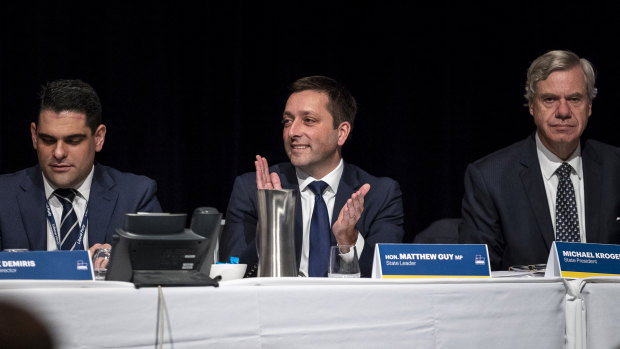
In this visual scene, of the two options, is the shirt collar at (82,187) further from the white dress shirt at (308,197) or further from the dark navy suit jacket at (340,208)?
the white dress shirt at (308,197)

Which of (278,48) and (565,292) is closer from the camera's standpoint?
(565,292)

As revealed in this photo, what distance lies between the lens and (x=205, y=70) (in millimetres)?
3441

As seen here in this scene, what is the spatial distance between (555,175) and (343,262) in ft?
3.92

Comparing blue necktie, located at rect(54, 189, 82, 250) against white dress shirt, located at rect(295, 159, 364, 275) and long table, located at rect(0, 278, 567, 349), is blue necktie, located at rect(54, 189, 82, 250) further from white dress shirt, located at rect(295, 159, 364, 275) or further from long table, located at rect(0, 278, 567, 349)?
long table, located at rect(0, 278, 567, 349)

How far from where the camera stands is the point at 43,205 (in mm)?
2461

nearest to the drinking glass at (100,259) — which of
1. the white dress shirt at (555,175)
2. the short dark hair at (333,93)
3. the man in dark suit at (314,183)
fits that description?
the man in dark suit at (314,183)

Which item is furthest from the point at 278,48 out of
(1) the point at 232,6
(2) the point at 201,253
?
(2) the point at 201,253

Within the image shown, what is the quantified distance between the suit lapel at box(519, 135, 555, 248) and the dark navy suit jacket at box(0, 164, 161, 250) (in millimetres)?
1434

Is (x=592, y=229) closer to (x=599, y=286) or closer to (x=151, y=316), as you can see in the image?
(x=599, y=286)

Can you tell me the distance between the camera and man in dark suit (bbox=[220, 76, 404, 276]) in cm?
243

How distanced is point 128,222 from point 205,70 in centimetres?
210

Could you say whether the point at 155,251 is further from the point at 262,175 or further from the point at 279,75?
the point at 279,75

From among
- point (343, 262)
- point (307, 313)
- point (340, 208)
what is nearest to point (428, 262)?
point (343, 262)

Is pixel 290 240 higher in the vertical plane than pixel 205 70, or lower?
lower
